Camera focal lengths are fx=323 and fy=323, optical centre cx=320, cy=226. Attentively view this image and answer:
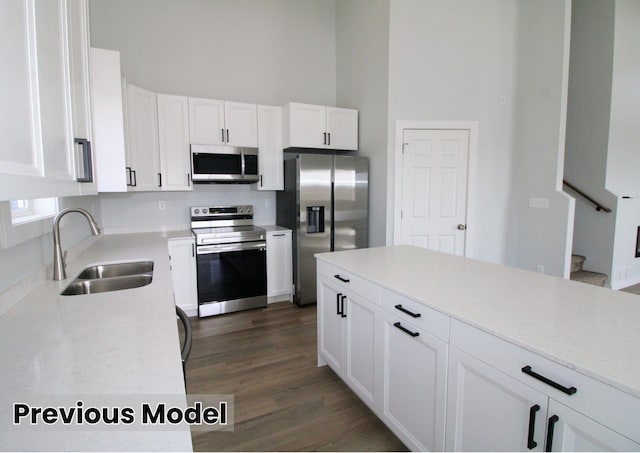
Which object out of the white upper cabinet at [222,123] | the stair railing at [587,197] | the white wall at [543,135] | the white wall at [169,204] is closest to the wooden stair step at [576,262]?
the stair railing at [587,197]

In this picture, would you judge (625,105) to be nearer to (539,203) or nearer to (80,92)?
(539,203)

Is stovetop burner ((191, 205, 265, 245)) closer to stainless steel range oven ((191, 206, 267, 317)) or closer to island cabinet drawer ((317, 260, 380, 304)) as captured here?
stainless steel range oven ((191, 206, 267, 317))

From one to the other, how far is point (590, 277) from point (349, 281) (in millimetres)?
4060

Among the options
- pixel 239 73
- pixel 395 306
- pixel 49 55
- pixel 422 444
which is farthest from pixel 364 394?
pixel 239 73

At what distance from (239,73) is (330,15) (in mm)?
1649

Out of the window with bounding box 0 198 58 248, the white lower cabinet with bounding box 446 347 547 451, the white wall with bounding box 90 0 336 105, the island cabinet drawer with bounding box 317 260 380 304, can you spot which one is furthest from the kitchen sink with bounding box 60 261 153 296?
the white wall with bounding box 90 0 336 105

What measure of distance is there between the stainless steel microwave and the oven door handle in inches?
29.6

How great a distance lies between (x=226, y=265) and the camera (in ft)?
11.6

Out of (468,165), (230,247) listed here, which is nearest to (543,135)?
(468,165)

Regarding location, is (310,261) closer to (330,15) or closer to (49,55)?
(49,55)

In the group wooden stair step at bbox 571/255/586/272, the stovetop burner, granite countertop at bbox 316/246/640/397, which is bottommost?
wooden stair step at bbox 571/255/586/272

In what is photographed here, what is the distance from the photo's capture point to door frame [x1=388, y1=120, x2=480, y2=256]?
3.64 metres

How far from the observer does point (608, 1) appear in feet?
13.9

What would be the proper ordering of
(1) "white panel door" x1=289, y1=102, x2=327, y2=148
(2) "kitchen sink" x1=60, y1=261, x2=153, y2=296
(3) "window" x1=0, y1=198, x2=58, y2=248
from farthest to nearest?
(1) "white panel door" x1=289, y1=102, x2=327, y2=148, (2) "kitchen sink" x1=60, y1=261, x2=153, y2=296, (3) "window" x1=0, y1=198, x2=58, y2=248
